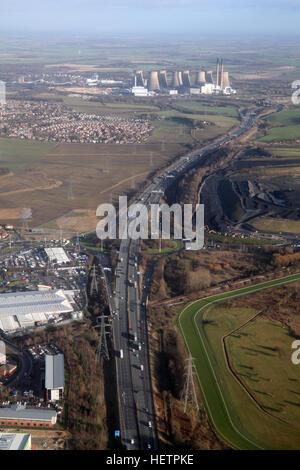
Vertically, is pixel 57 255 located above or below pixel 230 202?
below

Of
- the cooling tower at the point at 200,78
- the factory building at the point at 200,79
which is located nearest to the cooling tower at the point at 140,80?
the factory building at the point at 200,79

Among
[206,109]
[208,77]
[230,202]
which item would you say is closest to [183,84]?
[208,77]

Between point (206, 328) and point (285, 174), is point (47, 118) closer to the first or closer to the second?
point (285, 174)

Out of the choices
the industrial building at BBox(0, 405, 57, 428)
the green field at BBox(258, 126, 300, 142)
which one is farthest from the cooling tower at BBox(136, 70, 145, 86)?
the industrial building at BBox(0, 405, 57, 428)

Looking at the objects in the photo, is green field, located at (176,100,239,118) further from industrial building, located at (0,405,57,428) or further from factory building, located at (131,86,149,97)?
industrial building, located at (0,405,57,428)

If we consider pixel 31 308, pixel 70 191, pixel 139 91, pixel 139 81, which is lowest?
pixel 31 308

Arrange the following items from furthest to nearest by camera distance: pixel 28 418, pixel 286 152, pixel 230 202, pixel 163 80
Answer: pixel 163 80 < pixel 286 152 < pixel 230 202 < pixel 28 418

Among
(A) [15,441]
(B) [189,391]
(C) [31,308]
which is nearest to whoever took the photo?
(A) [15,441]

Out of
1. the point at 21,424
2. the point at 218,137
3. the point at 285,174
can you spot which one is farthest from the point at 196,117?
the point at 21,424

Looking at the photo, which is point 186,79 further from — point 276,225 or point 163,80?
point 276,225
